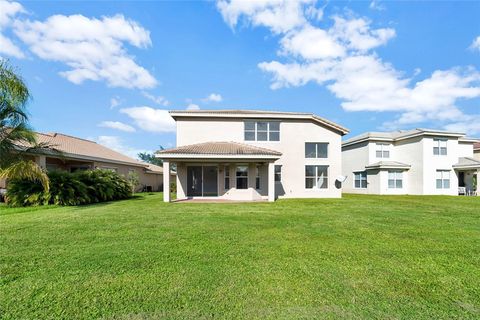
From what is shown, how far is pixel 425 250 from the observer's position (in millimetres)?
5457

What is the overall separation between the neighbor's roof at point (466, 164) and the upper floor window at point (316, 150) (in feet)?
52.8

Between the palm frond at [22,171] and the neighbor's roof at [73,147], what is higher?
the neighbor's roof at [73,147]

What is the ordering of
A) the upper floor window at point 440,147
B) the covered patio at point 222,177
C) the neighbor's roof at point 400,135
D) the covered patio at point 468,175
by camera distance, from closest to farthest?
the covered patio at point 222,177 < the covered patio at point 468,175 < the neighbor's roof at point 400,135 < the upper floor window at point 440,147

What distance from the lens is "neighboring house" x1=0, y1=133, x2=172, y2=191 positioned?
17.5m

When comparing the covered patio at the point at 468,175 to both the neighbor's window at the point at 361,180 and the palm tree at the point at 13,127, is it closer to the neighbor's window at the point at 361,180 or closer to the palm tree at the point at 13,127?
the neighbor's window at the point at 361,180

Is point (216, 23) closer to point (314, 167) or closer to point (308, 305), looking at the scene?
point (314, 167)

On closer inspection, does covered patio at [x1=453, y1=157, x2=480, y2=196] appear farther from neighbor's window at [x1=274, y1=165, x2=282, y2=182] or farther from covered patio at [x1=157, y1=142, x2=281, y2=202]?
covered patio at [x1=157, y1=142, x2=281, y2=202]

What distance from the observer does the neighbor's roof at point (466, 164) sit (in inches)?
907

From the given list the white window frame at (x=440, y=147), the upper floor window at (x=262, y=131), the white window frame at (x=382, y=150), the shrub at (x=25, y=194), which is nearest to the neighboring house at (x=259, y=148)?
the upper floor window at (x=262, y=131)

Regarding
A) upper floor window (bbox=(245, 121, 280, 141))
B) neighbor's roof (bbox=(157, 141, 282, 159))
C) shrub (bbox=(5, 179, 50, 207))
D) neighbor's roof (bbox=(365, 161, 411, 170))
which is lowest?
shrub (bbox=(5, 179, 50, 207))

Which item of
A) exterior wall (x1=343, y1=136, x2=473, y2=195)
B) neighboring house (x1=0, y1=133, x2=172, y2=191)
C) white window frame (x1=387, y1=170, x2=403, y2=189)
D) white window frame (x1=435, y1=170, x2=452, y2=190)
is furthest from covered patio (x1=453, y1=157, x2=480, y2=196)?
neighboring house (x1=0, y1=133, x2=172, y2=191)

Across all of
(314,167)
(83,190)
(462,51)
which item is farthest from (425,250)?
(462,51)

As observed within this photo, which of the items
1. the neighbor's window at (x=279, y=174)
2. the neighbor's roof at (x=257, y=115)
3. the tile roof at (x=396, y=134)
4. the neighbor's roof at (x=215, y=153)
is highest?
the neighbor's roof at (x=257, y=115)

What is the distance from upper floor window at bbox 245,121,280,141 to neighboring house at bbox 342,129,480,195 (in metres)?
12.8
